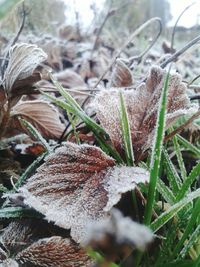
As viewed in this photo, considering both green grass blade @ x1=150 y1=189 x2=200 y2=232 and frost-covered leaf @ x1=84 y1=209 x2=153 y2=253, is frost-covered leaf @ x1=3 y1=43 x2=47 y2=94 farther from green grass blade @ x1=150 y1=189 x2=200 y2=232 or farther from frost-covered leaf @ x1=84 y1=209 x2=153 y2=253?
frost-covered leaf @ x1=84 y1=209 x2=153 y2=253

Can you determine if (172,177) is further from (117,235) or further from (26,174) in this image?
(117,235)

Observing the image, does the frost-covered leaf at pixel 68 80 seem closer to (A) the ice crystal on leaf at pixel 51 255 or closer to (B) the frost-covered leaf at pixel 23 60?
(B) the frost-covered leaf at pixel 23 60

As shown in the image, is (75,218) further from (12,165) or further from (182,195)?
(12,165)

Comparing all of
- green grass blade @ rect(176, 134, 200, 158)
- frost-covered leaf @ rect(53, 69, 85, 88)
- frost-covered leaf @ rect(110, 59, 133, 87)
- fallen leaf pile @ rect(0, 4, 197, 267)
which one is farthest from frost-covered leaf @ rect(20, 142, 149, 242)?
frost-covered leaf @ rect(53, 69, 85, 88)

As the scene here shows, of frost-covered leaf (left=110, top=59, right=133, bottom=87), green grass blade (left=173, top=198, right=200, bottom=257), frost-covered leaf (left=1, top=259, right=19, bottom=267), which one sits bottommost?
frost-covered leaf (left=1, top=259, right=19, bottom=267)

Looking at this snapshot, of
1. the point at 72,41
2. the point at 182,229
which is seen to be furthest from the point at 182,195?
the point at 72,41
